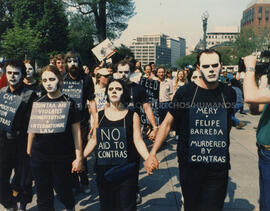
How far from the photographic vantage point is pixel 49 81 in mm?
3527

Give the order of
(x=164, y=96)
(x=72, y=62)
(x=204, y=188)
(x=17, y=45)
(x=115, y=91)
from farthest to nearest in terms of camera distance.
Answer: (x=17, y=45), (x=164, y=96), (x=72, y=62), (x=115, y=91), (x=204, y=188)

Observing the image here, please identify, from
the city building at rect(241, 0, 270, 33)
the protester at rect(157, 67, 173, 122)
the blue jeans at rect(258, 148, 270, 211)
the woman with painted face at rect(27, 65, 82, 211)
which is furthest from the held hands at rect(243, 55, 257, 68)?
the city building at rect(241, 0, 270, 33)

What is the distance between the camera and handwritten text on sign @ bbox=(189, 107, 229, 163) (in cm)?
303

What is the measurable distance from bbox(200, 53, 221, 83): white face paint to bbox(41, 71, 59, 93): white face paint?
173 centimetres

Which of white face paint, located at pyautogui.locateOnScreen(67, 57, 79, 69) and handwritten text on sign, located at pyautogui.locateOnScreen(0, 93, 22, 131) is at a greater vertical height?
white face paint, located at pyautogui.locateOnScreen(67, 57, 79, 69)

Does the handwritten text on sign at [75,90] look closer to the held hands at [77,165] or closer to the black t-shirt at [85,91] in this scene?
the black t-shirt at [85,91]

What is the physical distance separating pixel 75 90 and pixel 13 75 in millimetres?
1123

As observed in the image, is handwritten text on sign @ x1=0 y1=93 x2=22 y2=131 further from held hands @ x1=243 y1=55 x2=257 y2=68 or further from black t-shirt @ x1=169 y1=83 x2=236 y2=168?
held hands @ x1=243 y1=55 x2=257 y2=68

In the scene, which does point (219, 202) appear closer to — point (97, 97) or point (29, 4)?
point (97, 97)

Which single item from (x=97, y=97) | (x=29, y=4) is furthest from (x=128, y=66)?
(x=29, y=4)

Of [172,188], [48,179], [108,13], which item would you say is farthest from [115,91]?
[108,13]

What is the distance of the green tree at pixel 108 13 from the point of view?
31.7 m

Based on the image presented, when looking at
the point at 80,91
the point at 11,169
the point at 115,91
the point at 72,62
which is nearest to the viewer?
the point at 115,91

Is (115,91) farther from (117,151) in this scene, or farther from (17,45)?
(17,45)
